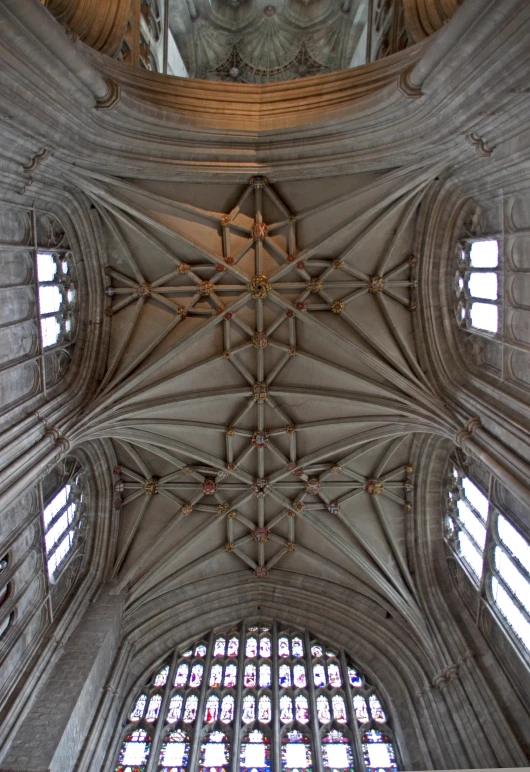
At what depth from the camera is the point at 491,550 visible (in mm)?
10977

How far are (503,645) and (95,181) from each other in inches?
479

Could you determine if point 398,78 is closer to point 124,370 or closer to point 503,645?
point 124,370

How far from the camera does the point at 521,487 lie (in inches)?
315

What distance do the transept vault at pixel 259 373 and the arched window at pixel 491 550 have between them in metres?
0.11

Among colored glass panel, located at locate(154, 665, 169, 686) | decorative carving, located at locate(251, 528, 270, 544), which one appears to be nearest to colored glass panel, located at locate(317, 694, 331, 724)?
colored glass panel, located at locate(154, 665, 169, 686)

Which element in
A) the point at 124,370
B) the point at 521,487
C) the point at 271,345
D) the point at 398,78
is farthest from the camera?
the point at 271,345

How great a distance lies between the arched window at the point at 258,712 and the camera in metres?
10.6

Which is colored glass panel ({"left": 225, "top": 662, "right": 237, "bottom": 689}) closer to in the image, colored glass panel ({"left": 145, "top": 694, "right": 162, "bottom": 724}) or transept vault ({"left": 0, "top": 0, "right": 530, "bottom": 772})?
transept vault ({"left": 0, "top": 0, "right": 530, "bottom": 772})

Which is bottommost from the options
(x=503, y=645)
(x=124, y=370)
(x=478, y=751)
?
(x=478, y=751)

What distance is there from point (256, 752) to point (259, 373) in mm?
8461

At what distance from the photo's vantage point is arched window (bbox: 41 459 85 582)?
11.7 metres

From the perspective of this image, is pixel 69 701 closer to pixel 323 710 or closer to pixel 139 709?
pixel 139 709

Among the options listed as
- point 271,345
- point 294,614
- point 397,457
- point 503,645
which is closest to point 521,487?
point 503,645

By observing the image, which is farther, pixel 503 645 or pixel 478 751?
pixel 503 645
